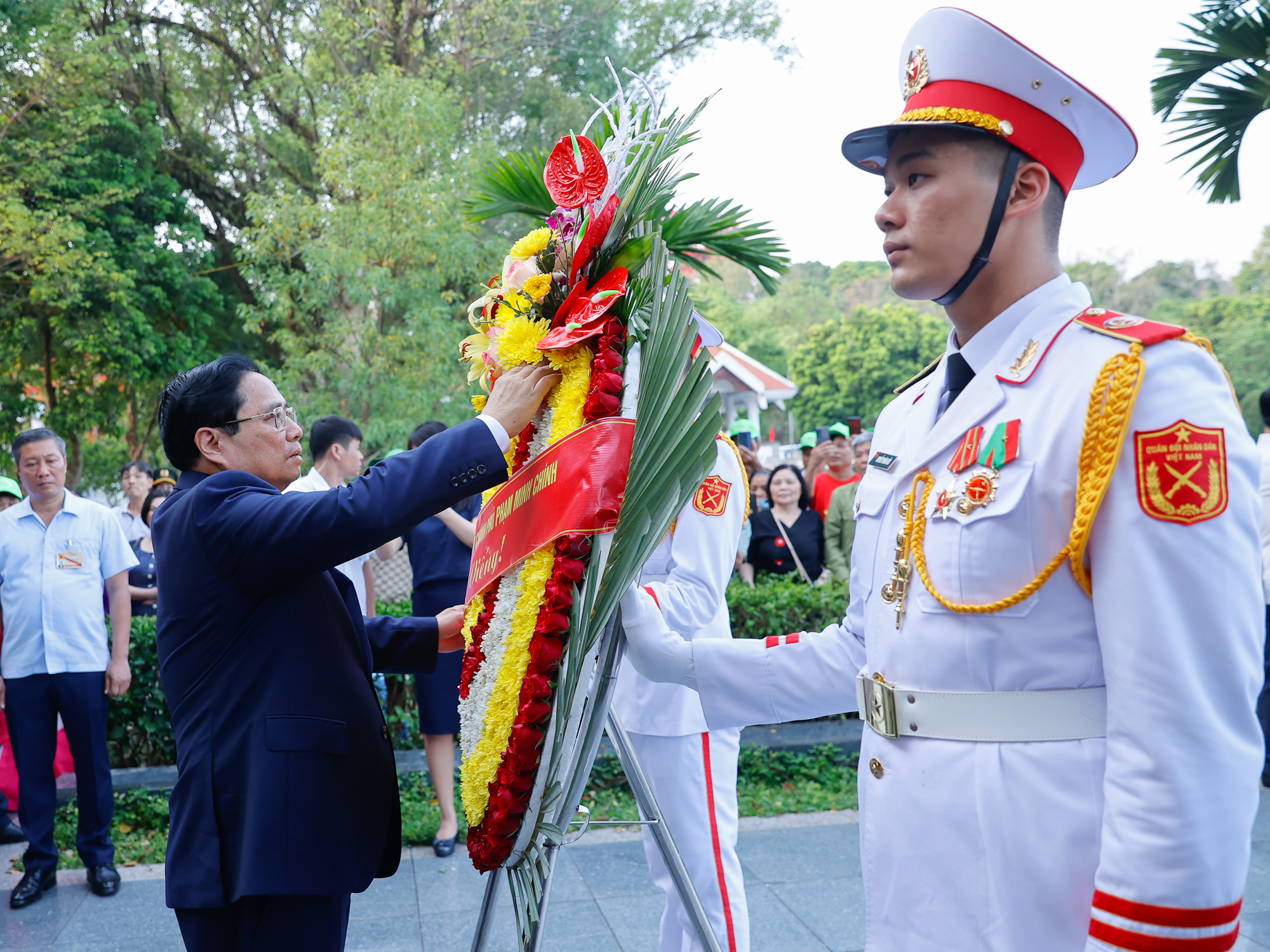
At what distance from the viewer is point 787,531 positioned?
6812mm

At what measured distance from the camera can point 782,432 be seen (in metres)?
49.1

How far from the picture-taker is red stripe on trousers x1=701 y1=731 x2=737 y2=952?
2.74 m

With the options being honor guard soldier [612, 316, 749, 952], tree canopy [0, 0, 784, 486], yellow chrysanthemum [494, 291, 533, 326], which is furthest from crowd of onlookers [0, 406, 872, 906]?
tree canopy [0, 0, 784, 486]

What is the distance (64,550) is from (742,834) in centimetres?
345

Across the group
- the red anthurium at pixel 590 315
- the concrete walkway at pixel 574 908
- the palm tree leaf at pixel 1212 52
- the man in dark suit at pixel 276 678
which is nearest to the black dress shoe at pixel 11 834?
the concrete walkway at pixel 574 908

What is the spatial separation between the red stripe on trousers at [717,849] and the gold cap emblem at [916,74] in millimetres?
1837

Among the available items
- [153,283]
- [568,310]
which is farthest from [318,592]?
[153,283]

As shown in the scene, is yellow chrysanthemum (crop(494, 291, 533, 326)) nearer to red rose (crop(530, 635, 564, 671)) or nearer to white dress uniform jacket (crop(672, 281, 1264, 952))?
red rose (crop(530, 635, 564, 671))

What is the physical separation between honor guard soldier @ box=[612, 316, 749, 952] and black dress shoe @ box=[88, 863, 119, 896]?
263cm

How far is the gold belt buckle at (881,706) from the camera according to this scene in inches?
59.4

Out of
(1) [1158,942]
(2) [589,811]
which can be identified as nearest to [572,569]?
(2) [589,811]

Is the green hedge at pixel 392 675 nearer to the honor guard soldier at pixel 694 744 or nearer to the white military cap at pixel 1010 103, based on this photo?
the honor guard soldier at pixel 694 744

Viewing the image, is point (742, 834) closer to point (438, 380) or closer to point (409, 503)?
point (409, 503)

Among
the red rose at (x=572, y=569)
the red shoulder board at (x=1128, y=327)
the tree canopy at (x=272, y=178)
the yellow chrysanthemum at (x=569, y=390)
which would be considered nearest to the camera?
the red shoulder board at (x=1128, y=327)
